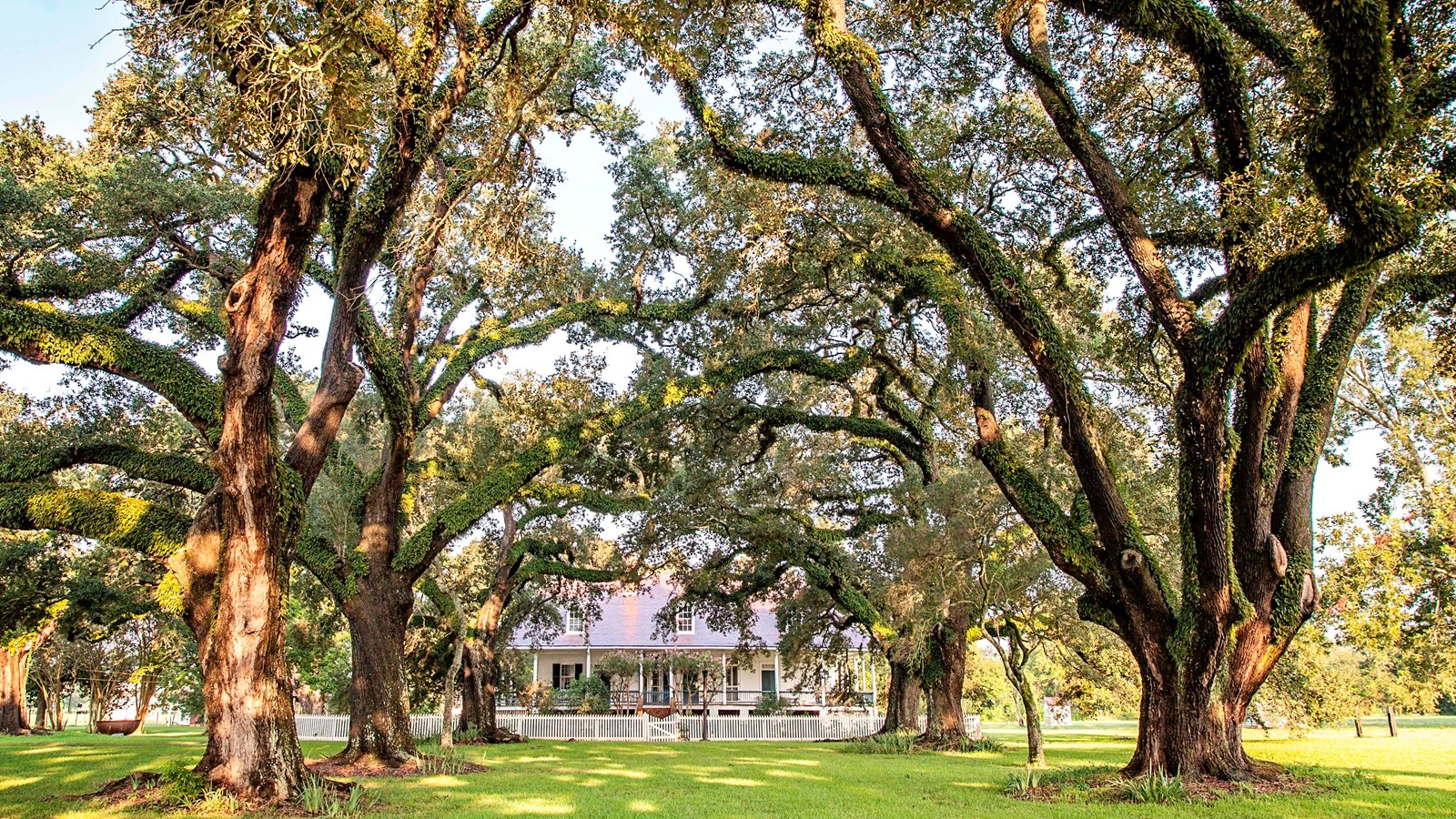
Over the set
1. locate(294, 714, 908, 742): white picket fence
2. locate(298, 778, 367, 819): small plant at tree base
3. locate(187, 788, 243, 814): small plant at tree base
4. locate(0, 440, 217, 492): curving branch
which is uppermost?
locate(0, 440, 217, 492): curving branch

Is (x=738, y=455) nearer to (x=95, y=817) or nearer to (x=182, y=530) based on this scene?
(x=182, y=530)

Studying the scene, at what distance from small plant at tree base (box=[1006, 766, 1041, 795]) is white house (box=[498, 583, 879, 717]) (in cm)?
1856

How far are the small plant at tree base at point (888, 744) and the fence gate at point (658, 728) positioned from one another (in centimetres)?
704

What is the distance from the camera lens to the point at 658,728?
25.1m

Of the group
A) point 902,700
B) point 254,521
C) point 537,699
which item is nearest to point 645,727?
point 537,699

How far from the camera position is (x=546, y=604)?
2552cm

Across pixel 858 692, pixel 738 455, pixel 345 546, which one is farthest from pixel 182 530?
pixel 858 692

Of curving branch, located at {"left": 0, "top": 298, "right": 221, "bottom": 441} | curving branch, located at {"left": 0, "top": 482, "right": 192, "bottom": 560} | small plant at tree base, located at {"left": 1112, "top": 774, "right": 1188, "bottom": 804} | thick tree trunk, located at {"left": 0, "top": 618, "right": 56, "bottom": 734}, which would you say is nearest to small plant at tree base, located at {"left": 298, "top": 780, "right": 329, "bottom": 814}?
curving branch, located at {"left": 0, "top": 482, "right": 192, "bottom": 560}

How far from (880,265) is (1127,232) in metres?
3.55

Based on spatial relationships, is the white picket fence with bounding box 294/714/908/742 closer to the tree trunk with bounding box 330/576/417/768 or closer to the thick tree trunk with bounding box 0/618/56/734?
the thick tree trunk with bounding box 0/618/56/734

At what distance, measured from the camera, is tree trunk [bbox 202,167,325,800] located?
7.93 meters

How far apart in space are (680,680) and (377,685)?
19845 mm

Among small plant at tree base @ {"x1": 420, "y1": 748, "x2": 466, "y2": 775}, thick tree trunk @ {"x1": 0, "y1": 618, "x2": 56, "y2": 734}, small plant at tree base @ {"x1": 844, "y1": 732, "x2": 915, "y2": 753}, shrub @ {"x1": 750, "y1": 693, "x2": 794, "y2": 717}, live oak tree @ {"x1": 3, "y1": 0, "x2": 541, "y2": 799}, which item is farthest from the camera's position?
shrub @ {"x1": 750, "y1": 693, "x2": 794, "y2": 717}

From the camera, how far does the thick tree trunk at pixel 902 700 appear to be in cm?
2036
